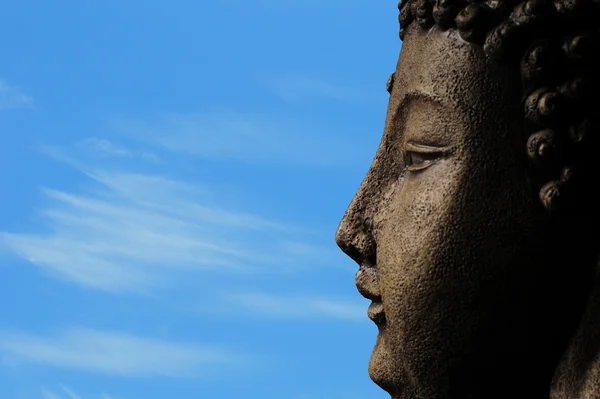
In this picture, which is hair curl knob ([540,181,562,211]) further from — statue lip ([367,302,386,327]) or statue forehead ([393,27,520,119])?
statue lip ([367,302,386,327])

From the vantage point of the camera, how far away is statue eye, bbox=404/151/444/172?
16.3ft

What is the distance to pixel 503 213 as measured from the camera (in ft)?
15.7

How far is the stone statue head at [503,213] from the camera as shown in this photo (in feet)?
15.7

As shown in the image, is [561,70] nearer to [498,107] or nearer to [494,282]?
[498,107]

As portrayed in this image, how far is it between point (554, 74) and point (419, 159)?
57cm

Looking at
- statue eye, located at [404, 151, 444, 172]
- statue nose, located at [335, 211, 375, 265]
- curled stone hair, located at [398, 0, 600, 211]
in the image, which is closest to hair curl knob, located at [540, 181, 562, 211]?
curled stone hair, located at [398, 0, 600, 211]

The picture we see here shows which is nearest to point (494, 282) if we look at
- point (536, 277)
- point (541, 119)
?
point (536, 277)

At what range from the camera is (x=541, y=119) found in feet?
15.7

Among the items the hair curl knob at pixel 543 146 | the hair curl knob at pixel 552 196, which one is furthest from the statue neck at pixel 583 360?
the hair curl knob at pixel 543 146

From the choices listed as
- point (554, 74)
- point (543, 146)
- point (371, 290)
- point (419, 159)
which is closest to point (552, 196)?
point (543, 146)

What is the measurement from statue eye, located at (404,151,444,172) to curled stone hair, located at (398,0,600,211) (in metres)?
0.34

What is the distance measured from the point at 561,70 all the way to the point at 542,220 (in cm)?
52

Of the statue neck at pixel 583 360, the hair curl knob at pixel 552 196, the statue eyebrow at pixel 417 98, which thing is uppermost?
the statue eyebrow at pixel 417 98

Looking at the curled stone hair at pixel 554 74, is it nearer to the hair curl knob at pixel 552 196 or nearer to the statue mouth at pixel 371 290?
the hair curl knob at pixel 552 196
